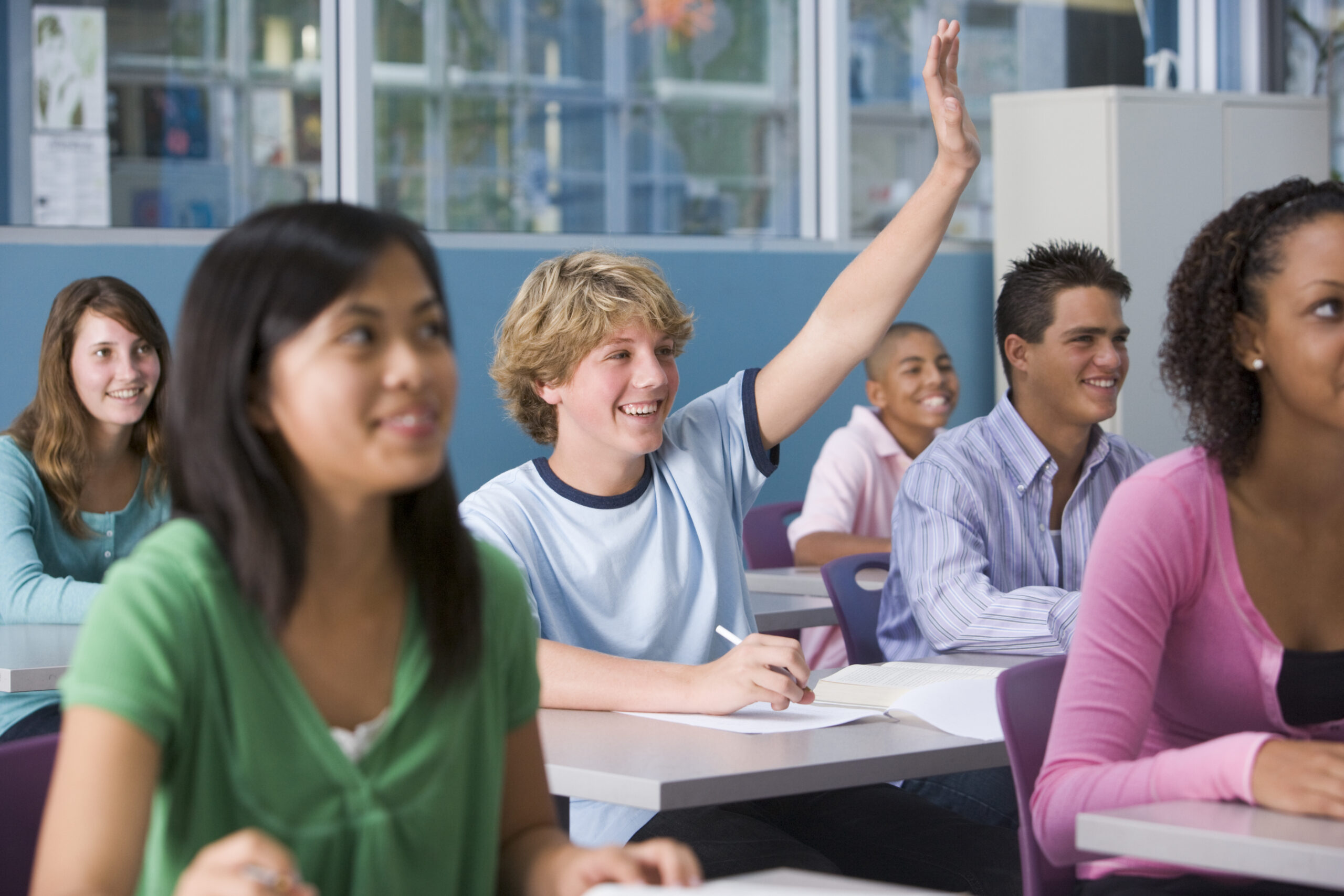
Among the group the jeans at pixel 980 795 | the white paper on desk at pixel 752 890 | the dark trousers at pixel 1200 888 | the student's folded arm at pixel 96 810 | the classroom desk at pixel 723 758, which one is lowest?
the jeans at pixel 980 795

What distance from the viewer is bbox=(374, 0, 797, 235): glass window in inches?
199

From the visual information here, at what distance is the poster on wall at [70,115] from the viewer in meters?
4.47

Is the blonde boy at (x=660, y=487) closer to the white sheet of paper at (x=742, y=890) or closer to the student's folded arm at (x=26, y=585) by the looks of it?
the white sheet of paper at (x=742, y=890)

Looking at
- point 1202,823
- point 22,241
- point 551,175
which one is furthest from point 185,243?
point 1202,823

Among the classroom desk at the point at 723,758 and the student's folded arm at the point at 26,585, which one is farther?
the student's folded arm at the point at 26,585

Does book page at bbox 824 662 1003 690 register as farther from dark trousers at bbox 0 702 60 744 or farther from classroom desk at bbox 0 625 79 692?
dark trousers at bbox 0 702 60 744

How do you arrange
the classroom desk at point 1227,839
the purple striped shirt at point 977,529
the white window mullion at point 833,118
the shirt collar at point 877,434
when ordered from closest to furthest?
the classroom desk at point 1227,839, the purple striped shirt at point 977,529, the shirt collar at point 877,434, the white window mullion at point 833,118

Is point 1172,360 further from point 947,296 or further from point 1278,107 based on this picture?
point 1278,107

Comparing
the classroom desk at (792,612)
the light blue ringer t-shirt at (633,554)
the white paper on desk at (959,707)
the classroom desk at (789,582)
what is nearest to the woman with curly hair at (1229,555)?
the white paper on desk at (959,707)

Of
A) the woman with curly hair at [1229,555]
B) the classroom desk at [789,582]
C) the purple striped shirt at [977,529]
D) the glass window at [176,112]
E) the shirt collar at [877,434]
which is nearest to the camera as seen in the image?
the woman with curly hair at [1229,555]

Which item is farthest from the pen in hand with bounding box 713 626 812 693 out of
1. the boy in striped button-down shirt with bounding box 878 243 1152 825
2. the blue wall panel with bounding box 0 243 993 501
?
the blue wall panel with bounding box 0 243 993 501

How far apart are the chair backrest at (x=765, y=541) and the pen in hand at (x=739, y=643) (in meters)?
2.10

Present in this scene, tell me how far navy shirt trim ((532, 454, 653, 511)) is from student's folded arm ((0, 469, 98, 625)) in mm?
1083

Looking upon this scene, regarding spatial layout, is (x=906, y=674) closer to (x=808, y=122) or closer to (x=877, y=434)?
(x=877, y=434)
